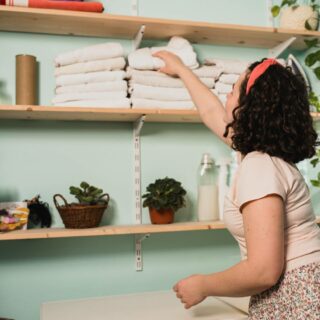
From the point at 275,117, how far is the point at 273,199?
0.71 feet

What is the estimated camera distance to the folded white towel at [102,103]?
173cm

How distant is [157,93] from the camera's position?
1.81 meters

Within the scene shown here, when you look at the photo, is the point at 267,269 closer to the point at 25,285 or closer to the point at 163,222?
the point at 163,222

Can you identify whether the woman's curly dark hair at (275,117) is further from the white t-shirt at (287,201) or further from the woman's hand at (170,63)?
the woman's hand at (170,63)

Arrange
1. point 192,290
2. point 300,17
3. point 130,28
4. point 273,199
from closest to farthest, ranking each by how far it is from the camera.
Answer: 1. point 273,199
2. point 192,290
3. point 130,28
4. point 300,17

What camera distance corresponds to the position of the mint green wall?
5.98 ft

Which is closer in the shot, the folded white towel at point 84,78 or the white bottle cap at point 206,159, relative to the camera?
the folded white towel at point 84,78

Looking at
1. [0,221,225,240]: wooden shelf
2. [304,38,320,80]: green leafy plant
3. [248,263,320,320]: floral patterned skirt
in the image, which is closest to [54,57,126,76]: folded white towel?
[0,221,225,240]: wooden shelf

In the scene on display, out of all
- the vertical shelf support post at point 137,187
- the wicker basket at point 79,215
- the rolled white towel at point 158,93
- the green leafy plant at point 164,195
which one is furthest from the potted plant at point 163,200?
the rolled white towel at point 158,93

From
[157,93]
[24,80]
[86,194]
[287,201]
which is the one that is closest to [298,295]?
[287,201]

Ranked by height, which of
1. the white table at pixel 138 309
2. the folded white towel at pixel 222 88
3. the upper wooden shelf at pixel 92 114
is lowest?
the white table at pixel 138 309

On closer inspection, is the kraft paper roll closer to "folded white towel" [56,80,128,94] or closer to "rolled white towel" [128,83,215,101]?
"folded white towel" [56,80,128,94]

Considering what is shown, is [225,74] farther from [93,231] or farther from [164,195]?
[93,231]

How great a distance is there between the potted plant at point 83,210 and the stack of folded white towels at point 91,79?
0.34 m
